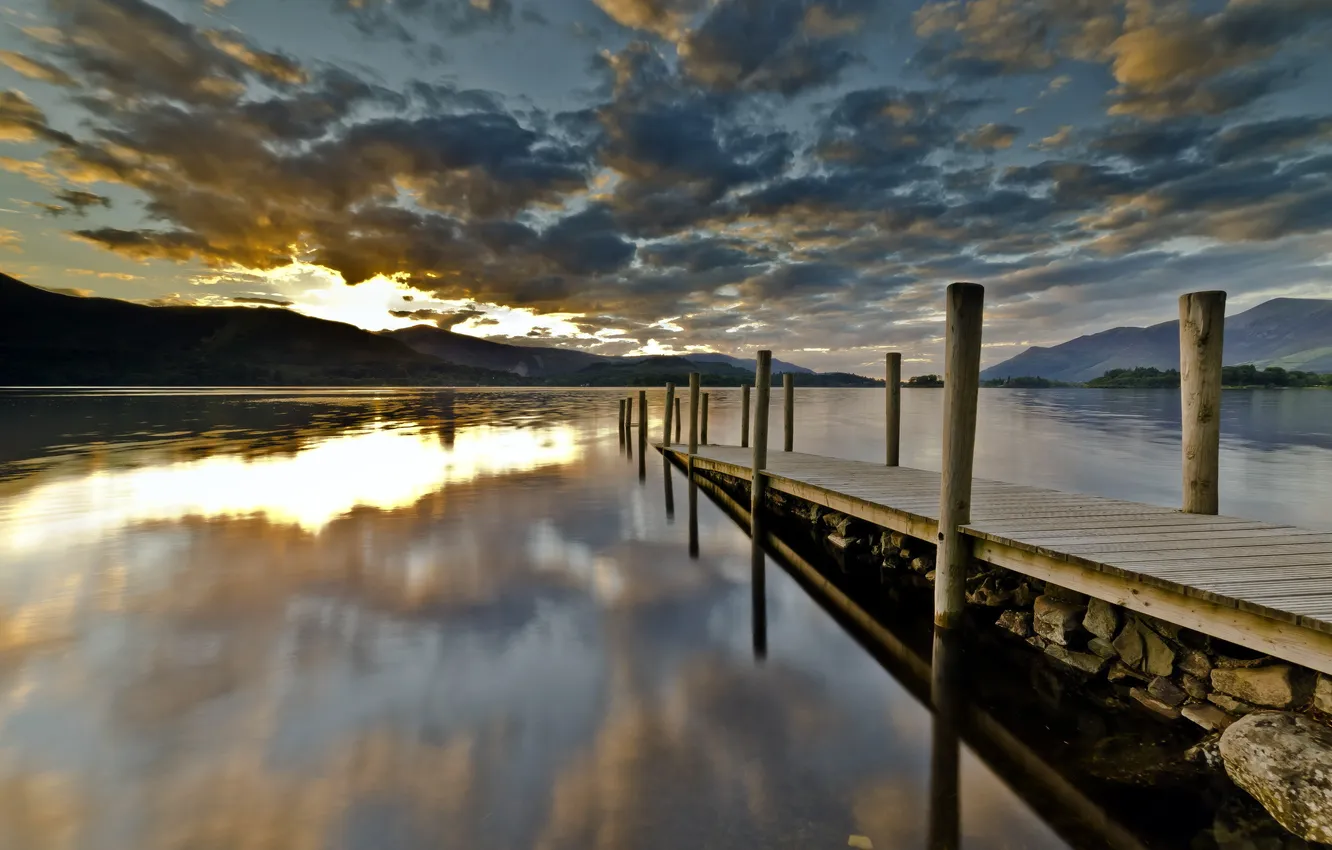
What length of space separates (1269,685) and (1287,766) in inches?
43.4

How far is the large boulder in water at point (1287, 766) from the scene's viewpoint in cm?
361

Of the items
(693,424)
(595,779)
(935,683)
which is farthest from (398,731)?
(693,424)

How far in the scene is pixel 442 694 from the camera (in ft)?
20.0

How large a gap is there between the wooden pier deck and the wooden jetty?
11 millimetres

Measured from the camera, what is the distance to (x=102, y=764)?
4855mm

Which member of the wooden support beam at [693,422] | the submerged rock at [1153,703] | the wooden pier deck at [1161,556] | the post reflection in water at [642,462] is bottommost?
the submerged rock at [1153,703]

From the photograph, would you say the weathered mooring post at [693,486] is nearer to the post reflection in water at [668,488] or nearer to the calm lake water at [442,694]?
the calm lake water at [442,694]

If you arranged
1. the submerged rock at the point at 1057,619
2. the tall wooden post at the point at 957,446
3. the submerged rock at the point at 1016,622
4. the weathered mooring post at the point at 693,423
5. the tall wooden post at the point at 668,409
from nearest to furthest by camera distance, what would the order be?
1. the submerged rock at the point at 1057,619
2. the tall wooden post at the point at 957,446
3. the submerged rock at the point at 1016,622
4. the weathered mooring post at the point at 693,423
5. the tall wooden post at the point at 668,409

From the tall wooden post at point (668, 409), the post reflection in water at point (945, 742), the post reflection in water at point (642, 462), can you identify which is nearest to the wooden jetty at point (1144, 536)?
the post reflection in water at point (945, 742)

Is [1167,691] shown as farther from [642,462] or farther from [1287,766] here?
[642,462]

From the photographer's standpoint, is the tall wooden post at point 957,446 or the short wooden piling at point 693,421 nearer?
the tall wooden post at point 957,446

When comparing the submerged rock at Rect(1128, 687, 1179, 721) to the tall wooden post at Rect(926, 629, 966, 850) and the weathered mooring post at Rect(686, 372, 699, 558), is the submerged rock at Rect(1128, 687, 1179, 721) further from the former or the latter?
the weathered mooring post at Rect(686, 372, 699, 558)

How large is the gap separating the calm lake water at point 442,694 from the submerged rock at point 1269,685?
1.11 m

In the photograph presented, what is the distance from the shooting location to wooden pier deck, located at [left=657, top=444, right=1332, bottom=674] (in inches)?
164
